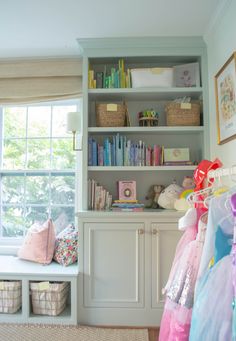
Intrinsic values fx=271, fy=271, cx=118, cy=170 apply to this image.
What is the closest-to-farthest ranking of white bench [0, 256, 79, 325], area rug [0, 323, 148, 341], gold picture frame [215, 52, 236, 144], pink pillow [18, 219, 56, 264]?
gold picture frame [215, 52, 236, 144], area rug [0, 323, 148, 341], white bench [0, 256, 79, 325], pink pillow [18, 219, 56, 264]

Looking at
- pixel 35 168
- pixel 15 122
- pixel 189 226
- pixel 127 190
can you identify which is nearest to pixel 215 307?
pixel 189 226

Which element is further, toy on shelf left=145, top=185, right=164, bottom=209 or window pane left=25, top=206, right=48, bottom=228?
window pane left=25, top=206, right=48, bottom=228

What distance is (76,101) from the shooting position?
2.81 m

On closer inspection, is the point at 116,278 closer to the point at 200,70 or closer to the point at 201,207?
the point at 201,207

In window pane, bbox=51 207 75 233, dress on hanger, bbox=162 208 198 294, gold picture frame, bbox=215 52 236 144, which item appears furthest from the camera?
window pane, bbox=51 207 75 233

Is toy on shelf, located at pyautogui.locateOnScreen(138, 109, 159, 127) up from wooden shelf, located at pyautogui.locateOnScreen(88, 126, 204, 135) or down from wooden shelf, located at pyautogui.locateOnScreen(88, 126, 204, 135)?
up

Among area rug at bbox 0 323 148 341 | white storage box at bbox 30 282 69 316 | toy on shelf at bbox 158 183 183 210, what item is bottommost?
area rug at bbox 0 323 148 341

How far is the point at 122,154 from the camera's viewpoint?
241 centimetres

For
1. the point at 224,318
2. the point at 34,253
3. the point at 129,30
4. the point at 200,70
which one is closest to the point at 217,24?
the point at 200,70

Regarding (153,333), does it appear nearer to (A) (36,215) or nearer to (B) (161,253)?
(B) (161,253)

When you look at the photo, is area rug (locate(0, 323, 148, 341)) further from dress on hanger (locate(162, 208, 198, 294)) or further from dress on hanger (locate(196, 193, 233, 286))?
dress on hanger (locate(196, 193, 233, 286))

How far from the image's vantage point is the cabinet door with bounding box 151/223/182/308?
7.06 ft

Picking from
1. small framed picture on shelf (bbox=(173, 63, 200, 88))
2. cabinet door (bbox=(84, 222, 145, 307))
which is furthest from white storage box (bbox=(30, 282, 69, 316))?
small framed picture on shelf (bbox=(173, 63, 200, 88))

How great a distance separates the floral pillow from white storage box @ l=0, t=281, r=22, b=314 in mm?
380
